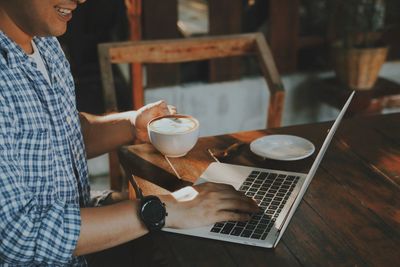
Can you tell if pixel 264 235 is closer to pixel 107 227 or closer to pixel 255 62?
pixel 107 227

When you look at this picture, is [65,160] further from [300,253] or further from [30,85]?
[300,253]

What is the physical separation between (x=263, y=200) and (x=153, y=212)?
0.31 m

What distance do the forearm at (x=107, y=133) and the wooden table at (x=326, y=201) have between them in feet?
0.26

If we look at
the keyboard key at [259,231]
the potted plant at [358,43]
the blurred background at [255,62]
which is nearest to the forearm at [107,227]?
the keyboard key at [259,231]

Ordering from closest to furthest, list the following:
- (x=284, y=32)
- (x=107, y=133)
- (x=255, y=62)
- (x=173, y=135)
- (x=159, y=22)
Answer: (x=173, y=135)
(x=107, y=133)
(x=159, y=22)
(x=284, y=32)
(x=255, y=62)

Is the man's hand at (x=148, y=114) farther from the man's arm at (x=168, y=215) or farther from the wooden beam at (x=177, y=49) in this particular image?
the wooden beam at (x=177, y=49)

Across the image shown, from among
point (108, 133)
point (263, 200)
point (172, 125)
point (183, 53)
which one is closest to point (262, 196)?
point (263, 200)

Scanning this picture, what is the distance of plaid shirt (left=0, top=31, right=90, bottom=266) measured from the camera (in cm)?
125

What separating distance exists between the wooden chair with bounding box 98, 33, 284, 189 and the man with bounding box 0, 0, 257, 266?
666mm

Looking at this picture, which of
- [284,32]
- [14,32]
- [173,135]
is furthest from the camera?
[284,32]

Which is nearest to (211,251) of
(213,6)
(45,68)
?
(45,68)

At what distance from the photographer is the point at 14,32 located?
1463 millimetres

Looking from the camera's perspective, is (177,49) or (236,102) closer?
(177,49)

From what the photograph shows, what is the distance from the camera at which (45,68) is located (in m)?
1.63
